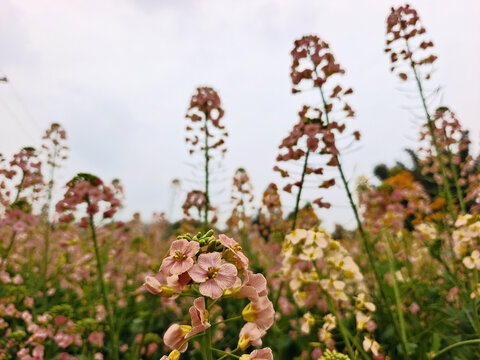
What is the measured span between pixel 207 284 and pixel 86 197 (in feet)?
6.06

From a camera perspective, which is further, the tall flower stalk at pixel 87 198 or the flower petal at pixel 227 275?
the tall flower stalk at pixel 87 198

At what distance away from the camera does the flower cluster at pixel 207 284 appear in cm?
97

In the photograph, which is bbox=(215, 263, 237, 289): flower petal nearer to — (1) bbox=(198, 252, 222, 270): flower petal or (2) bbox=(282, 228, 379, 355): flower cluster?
(1) bbox=(198, 252, 222, 270): flower petal

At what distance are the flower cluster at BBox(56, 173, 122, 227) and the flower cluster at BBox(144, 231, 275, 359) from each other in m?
1.64

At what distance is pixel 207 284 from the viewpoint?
97 cm

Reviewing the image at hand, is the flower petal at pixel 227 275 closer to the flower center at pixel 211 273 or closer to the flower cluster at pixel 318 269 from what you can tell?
the flower center at pixel 211 273

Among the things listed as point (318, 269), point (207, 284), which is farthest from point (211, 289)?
point (318, 269)

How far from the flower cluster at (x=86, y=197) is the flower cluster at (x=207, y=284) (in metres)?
1.64

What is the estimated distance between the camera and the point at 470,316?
249 cm

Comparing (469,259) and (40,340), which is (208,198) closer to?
(40,340)

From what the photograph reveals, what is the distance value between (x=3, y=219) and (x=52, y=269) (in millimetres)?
3559

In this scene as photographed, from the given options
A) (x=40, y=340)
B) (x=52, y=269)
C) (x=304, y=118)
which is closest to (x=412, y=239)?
(x=304, y=118)

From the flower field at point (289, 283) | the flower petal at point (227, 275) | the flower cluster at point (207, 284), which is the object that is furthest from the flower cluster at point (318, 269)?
the flower petal at point (227, 275)

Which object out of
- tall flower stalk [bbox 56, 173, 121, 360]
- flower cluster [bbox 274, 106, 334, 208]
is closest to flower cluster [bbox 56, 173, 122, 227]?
tall flower stalk [bbox 56, 173, 121, 360]
